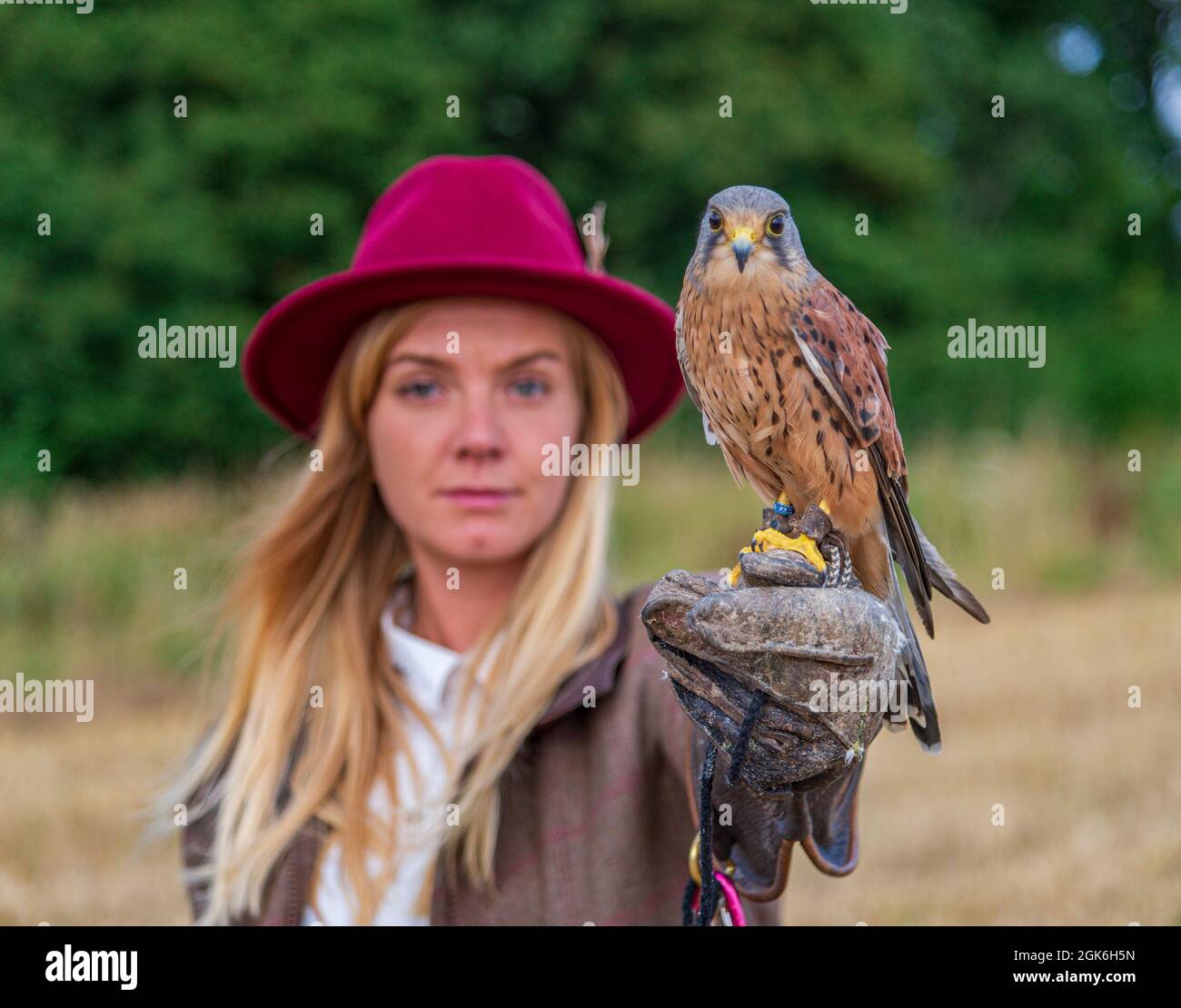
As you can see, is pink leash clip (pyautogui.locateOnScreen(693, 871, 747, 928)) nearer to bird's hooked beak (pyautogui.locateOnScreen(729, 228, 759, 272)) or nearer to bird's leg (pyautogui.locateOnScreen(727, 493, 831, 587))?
bird's leg (pyautogui.locateOnScreen(727, 493, 831, 587))

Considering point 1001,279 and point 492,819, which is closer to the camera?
point 492,819

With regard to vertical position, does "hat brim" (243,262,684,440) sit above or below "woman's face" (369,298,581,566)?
above

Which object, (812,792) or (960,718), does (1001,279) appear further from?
(812,792)

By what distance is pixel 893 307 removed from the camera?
32.6 feet

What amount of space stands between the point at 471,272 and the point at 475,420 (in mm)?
282

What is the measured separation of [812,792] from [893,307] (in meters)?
8.72

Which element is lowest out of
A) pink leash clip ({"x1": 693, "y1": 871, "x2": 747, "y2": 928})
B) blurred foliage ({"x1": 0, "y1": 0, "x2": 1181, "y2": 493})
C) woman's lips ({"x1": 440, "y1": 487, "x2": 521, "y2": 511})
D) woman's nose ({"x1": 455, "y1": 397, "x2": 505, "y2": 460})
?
pink leash clip ({"x1": 693, "y1": 871, "x2": 747, "y2": 928})

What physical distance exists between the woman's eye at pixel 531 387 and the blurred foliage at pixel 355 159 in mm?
6185

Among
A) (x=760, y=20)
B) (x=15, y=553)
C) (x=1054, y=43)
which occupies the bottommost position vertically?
(x=15, y=553)

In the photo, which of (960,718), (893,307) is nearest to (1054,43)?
(893,307)

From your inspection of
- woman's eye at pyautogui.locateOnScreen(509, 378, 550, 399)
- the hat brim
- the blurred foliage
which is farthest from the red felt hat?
the blurred foliage

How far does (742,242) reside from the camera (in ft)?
4.09

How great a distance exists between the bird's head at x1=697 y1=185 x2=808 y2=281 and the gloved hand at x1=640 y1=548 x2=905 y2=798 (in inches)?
11.5

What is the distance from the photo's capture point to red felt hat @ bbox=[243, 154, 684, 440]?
236 cm
